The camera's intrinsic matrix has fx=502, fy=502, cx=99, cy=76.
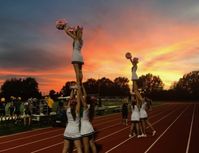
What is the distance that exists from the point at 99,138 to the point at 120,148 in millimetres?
4244

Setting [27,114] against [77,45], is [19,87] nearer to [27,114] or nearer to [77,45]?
[27,114]

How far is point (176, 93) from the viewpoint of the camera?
168625 millimetres

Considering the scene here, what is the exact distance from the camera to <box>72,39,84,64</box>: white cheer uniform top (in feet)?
28.9

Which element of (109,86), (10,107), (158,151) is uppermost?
(109,86)

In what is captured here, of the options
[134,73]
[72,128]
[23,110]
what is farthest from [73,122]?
[23,110]

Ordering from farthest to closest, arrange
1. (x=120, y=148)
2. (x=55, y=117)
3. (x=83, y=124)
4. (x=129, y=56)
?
(x=55, y=117)
(x=120, y=148)
(x=129, y=56)
(x=83, y=124)

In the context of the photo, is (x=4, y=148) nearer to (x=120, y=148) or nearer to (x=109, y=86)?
(x=120, y=148)

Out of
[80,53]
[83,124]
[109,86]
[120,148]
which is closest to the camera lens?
[80,53]

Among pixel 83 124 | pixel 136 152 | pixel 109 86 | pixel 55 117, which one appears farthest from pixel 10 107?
pixel 109 86

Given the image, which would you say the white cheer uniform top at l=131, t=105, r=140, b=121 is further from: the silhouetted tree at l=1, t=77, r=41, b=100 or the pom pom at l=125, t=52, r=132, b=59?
the silhouetted tree at l=1, t=77, r=41, b=100

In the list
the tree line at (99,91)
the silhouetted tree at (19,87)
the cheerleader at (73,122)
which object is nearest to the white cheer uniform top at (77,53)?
the cheerleader at (73,122)

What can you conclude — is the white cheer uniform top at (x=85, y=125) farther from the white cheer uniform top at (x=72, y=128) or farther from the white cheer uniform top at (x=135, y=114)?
the white cheer uniform top at (x=135, y=114)

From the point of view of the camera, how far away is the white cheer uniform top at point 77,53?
8.80 metres

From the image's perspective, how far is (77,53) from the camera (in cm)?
891
